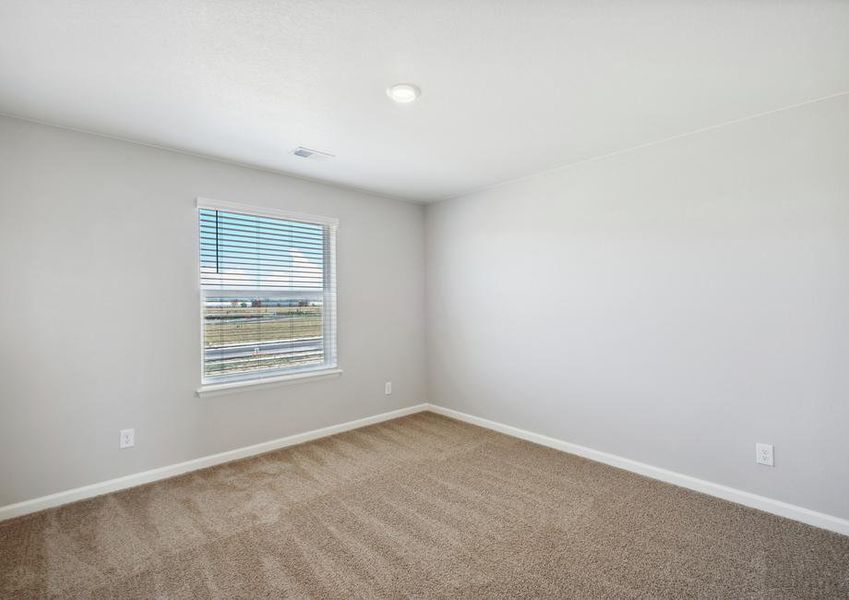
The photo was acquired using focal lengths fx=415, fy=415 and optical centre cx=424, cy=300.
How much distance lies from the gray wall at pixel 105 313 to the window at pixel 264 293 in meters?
0.12

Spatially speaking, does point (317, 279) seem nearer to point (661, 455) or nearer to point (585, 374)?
point (585, 374)

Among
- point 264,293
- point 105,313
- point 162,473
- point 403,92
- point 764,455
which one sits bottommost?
point 162,473

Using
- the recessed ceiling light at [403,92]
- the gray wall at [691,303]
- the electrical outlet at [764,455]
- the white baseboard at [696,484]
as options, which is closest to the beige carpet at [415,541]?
the white baseboard at [696,484]

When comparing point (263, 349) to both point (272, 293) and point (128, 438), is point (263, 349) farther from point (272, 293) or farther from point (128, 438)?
point (128, 438)

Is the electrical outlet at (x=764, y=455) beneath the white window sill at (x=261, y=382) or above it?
beneath

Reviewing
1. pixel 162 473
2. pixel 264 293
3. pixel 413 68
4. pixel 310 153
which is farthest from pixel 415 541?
pixel 310 153

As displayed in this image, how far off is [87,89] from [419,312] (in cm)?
331

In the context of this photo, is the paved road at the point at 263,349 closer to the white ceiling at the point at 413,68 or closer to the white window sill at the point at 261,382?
the white window sill at the point at 261,382

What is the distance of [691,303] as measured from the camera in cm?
280

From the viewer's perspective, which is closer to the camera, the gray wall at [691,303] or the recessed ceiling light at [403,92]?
the recessed ceiling light at [403,92]

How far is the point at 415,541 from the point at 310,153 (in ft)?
8.82

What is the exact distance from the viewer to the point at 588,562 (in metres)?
2.04

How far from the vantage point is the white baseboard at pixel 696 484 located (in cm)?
232

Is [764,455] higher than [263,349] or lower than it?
lower
